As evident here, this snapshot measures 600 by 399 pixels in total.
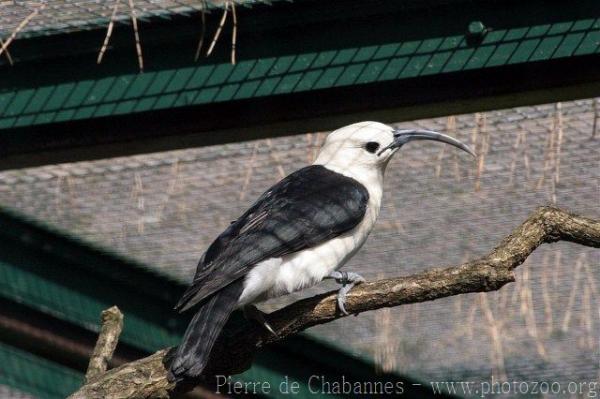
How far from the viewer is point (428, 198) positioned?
3.60 meters

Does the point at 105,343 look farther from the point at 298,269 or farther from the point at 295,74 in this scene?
the point at 295,74

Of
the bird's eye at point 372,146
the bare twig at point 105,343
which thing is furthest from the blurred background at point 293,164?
the bare twig at point 105,343

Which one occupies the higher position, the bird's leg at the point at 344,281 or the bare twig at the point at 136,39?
the bare twig at the point at 136,39

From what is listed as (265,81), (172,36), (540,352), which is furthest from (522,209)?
(172,36)

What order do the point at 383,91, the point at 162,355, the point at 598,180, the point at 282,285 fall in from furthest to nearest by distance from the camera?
the point at 598,180
the point at 383,91
the point at 282,285
the point at 162,355

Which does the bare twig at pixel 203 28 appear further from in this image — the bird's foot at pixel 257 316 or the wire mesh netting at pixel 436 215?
the bird's foot at pixel 257 316

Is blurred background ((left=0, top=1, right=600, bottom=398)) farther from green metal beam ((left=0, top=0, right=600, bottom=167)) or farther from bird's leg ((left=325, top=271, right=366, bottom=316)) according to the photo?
bird's leg ((left=325, top=271, right=366, bottom=316))

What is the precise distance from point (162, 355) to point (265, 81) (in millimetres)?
940

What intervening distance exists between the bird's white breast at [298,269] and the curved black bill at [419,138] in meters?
0.34

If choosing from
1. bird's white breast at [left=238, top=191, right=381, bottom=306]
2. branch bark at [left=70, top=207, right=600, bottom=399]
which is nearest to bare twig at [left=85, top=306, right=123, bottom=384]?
branch bark at [left=70, top=207, right=600, bottom=399]

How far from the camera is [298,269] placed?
3029 millimetres

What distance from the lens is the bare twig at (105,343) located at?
8.68ft

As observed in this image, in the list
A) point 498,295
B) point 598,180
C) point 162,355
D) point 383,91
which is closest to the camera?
point 162,355

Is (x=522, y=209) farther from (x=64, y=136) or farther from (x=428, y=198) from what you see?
Result: (x=64, y=136)
